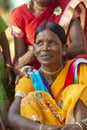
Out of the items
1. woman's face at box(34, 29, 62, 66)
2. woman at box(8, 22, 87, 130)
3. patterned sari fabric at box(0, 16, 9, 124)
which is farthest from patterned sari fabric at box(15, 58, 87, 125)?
patterned sari fabric at box(0, 16, 9, 124)

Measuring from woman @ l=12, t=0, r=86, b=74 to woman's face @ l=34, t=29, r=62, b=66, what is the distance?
519 mm

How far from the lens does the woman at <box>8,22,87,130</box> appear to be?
3576 mm

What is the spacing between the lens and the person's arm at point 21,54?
4430 millimetres

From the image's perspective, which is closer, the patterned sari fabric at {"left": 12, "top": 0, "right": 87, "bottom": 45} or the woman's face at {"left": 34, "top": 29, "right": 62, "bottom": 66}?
the woman's face at {"left": 34, "top": 29, "right": 62, "bottom": 66}

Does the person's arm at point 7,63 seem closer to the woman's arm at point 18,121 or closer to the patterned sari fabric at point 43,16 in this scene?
the patterned sari fabric at point 43,16

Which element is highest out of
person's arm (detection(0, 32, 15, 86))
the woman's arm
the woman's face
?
the woman's face

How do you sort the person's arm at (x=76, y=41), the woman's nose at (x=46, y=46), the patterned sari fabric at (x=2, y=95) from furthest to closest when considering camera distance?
the person's arm at (x=76, y=41) < the patterned sari fabric at (x=2, y=95) < the woman's nose at (x=46, y=46)

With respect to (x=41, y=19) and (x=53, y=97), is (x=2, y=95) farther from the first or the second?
(x=41, y=19)

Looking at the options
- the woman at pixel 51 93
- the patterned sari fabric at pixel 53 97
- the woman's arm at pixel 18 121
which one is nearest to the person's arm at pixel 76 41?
the woman at pixel 51 93

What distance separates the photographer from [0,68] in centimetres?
447

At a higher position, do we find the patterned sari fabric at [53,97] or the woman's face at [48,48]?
the woman's face at [48,48]

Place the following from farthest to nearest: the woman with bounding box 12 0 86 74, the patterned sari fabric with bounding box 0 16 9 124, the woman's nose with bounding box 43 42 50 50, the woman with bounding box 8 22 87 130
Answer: the woman with bounding box 12 0 86 74 → the patterned sari fabric with bounding box 0 16 9 124 → the woman's nose with bounding box 43 42 50 50 → the woman with bounding box 8 22 87 130

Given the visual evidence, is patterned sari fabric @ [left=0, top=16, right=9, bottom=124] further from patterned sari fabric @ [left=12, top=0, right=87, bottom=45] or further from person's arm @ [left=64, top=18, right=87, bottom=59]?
person's arm @ [left=64, top=18, right=87, bottom=59]

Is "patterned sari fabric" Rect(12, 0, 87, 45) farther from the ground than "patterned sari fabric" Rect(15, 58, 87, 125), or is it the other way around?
"patterned sari fabric" Rect(12, 0, 87, 45)
